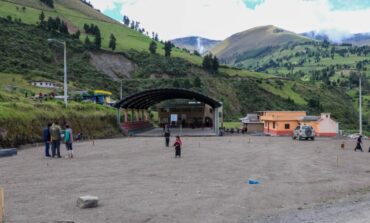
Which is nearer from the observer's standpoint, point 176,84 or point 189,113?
point 189,113

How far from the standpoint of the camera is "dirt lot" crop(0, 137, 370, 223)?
40.0ft

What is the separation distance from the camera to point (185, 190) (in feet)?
51.6

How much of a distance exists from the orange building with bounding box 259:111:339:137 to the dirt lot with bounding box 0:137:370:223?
129ft

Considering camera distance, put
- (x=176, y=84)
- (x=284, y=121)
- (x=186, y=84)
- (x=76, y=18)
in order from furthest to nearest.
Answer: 1. (x=76, y=18)
2. (x=186, y=84)
3. (x=176, y=84)
4. (x=284, y=121)

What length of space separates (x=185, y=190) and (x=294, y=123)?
5410 cm

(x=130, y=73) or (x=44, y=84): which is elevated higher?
(x=130, y=73)

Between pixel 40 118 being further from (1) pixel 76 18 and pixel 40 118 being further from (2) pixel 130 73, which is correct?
(1) pixel 76 18

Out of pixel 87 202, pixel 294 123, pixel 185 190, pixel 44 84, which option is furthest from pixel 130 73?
pixel 87 202

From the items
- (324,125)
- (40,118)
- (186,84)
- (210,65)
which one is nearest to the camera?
(40,118)

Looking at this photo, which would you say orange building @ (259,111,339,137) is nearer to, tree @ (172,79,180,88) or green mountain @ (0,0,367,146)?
green mountain @ (0,0,367,146)

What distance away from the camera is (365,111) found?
135250 millimetres

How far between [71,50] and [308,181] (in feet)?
335

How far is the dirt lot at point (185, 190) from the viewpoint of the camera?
12.2 m

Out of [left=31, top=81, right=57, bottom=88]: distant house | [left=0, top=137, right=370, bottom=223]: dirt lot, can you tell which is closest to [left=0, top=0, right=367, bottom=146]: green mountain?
[left=31, top=81, right=57, bottom=88]: distant house
